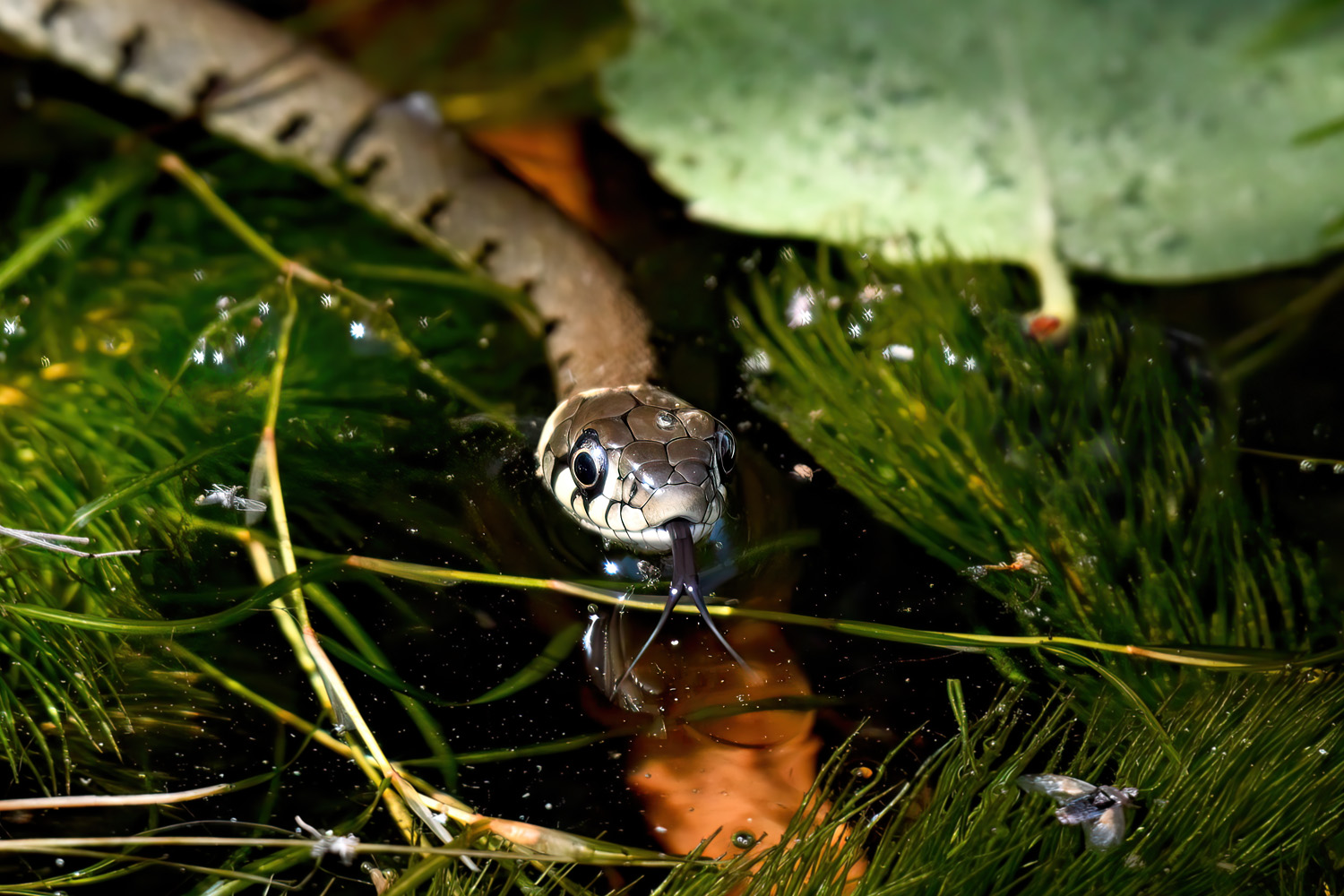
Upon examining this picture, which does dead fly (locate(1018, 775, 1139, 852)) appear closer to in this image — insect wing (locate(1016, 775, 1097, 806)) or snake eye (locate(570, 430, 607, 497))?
insect wing (locate(1016, 775, 1097, 806))

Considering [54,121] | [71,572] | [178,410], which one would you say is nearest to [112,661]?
[71,572]

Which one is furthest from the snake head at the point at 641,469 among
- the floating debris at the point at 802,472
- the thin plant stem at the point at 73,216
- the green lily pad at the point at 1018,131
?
the thin plant stem at the point at 73,216

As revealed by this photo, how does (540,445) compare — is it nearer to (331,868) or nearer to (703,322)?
(703,322)

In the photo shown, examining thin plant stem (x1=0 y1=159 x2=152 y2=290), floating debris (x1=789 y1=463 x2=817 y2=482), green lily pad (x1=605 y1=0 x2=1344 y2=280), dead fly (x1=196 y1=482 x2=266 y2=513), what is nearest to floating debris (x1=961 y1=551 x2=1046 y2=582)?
floating debris (x1=789 y1=463 x2=817 y2=482)

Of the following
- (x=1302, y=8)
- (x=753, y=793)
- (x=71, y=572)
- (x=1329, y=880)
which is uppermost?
(x=1302, y=8)

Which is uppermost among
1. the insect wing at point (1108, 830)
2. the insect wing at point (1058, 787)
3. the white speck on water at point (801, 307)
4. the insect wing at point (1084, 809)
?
the white speck on water at point (801, 307)

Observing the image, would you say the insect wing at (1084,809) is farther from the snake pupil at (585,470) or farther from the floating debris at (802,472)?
the snake pupil at (585,470)
